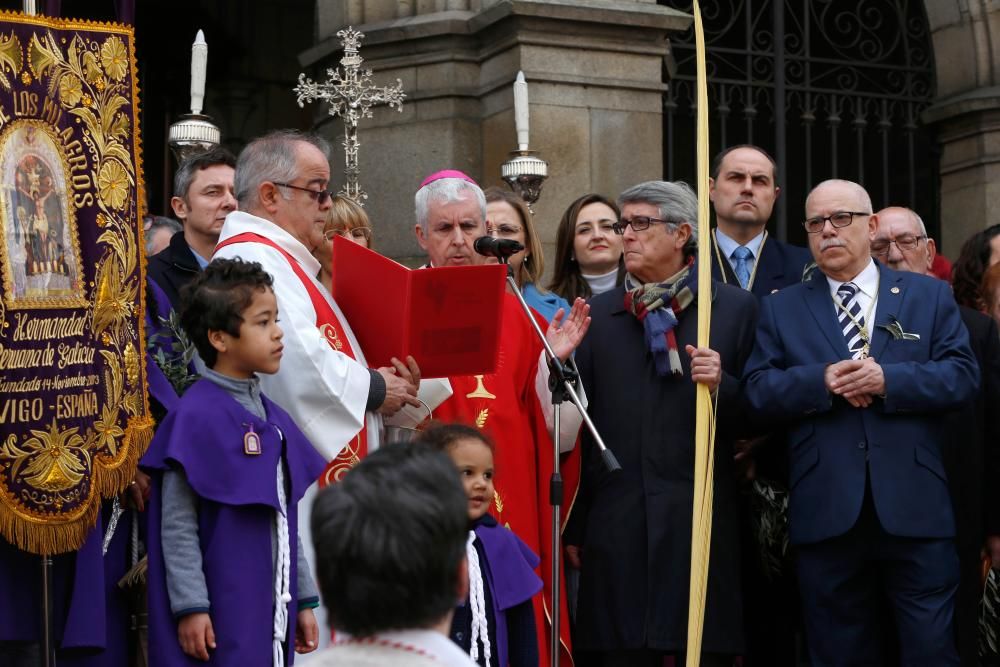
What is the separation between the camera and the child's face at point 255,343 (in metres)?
4.27

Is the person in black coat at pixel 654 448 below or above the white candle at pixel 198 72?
below

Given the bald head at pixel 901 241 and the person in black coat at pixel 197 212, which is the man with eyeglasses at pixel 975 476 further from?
the person in black coat at pixel 197 212

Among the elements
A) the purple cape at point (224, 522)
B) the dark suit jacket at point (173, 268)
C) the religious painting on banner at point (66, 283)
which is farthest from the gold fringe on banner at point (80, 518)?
the dark suit jacket at point (173, 268)

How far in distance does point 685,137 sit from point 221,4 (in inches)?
175

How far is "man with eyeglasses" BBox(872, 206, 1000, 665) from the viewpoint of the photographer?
5715mm

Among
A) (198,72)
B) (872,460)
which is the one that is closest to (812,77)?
(198,72)

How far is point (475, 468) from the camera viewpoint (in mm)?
4344

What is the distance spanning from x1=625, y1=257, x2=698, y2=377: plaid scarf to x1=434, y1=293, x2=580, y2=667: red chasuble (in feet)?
1.25

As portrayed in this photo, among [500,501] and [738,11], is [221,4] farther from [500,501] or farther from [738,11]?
[500,501]

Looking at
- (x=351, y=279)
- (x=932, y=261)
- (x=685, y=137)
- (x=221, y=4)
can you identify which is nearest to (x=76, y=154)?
(x=351, y=279)

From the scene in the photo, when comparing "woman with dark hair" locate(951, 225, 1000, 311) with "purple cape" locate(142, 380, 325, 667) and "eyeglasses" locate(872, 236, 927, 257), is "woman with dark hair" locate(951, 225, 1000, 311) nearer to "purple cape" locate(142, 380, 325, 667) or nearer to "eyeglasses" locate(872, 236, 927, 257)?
"eyeglasses" locate(872, 236, 927, 257)

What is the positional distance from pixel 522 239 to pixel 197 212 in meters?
1.35

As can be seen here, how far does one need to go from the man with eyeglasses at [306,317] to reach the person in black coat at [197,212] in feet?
1.79

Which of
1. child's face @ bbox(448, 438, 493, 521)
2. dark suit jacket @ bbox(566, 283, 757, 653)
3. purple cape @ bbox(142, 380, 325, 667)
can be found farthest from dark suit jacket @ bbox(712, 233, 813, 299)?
purple cape @ bbox(142, 380, 325, 667)
